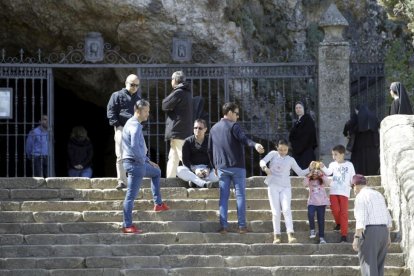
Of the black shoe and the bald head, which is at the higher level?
the bald head

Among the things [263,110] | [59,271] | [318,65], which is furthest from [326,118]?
[59,271]

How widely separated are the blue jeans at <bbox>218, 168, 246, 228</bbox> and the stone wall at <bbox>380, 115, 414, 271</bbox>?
1862 millimetres

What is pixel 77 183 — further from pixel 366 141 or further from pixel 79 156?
pixel 366 141

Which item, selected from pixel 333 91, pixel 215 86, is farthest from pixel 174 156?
pixel 215 86

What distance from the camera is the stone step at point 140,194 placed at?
14875 millimetres

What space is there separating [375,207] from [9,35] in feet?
34.5

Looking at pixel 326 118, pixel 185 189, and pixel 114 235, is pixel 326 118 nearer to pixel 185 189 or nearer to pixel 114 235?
pixel 185 189

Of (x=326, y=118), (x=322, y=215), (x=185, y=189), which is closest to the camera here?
(x=322, y=215)

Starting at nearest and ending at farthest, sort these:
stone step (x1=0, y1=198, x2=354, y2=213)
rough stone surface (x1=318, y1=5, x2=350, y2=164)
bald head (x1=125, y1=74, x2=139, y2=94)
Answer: stone step (x1=0, y1=198, x2=354, y2=213) → bald head (x1=125, y1=74, x2=139, y2=94) → rough stone surface (x1=318, y1=5, x2=350, y2=164)

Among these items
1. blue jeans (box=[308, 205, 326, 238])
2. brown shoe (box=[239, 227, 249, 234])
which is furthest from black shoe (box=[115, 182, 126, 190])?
blue jeans (box=[308, 205, 326, 238])

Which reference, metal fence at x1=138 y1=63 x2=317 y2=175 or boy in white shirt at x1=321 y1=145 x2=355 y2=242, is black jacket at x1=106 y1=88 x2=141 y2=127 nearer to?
boy in white shirt at x1=321 y1=145 x2=355 y2=242

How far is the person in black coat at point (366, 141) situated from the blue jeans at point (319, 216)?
3101 mm

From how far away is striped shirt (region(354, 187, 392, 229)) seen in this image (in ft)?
40.6

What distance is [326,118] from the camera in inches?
730
